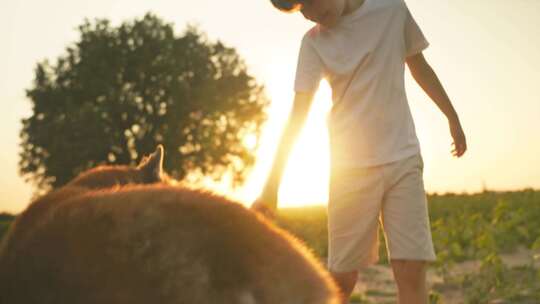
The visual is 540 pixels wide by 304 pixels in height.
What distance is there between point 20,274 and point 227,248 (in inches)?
16.2

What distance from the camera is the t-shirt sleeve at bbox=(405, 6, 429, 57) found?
457cm

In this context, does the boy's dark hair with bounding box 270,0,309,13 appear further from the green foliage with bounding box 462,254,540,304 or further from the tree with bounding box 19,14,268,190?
the tree with bounding box 19,14,268,190

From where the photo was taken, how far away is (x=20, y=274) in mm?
1358

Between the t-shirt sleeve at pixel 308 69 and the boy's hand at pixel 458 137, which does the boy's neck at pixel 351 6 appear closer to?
the t-shirt sleeve at pixel 308 69

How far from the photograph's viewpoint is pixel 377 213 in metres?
4.41

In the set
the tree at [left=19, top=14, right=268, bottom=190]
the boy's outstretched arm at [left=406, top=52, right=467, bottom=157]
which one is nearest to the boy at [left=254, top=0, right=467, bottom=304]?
the boy's outstretched arm at [left=406, top=52, right=467, bottom=157]

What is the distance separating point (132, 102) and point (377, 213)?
27.8m

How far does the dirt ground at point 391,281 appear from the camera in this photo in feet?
26.2

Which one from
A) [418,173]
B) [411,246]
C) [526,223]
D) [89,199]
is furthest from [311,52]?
[526,223]

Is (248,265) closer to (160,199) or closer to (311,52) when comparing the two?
(160,199)

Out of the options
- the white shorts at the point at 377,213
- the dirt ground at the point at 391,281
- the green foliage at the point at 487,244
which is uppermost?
the white shorts at the point at 377,213

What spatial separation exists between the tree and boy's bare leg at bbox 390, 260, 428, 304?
87.3 feet

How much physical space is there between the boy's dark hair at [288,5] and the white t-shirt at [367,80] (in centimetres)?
63

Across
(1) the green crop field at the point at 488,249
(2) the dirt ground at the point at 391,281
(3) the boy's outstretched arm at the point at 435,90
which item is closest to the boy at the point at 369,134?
(3) the boy's outstretched arm at the point at 435,90
